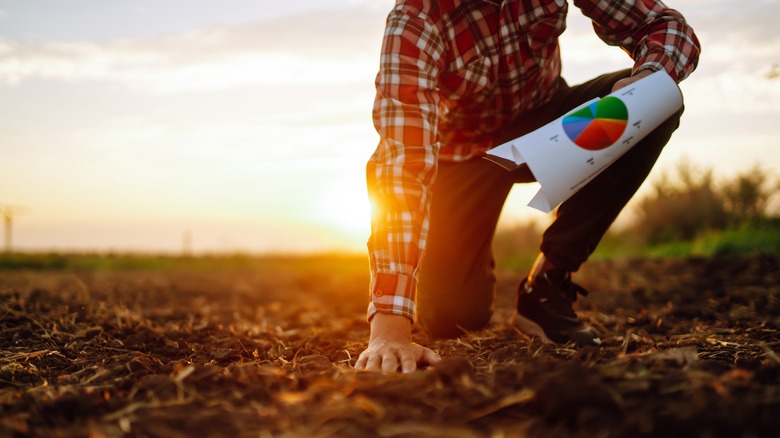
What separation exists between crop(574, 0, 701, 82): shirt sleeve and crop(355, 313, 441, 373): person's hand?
4.23 ft

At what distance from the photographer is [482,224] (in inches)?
115

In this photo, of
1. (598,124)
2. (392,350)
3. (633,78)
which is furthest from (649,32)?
(392,350)

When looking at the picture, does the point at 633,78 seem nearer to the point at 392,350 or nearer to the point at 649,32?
the point at 649,32

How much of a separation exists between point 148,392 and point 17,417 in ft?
0.96

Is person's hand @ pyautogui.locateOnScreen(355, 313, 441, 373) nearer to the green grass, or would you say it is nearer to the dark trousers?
the dark trousers

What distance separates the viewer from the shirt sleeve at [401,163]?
6.29ft

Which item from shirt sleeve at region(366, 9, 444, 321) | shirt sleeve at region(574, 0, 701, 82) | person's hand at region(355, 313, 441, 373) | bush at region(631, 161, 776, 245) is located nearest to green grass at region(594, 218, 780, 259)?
bush at region(631, 161, 776, 245)

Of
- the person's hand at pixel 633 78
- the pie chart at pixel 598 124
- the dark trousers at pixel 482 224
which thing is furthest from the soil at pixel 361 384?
the person's hand at pixel 633 78

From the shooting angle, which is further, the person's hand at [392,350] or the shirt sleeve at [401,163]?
the shirt sleeve at [401,163]

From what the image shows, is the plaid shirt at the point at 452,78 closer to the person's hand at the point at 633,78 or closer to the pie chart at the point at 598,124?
the person's hand at the point at 633,78

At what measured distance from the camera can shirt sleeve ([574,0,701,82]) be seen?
2254mm

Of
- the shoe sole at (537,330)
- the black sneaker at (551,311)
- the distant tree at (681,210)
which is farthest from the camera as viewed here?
the distant tree at (681,210)

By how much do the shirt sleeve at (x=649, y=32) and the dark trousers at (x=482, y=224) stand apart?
271 millimetres

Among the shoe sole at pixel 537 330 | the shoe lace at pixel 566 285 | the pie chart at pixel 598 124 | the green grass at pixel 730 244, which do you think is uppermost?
the pie chart at pixel 598 124
